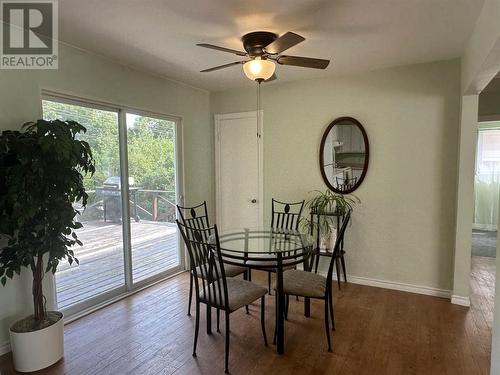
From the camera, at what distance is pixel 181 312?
3.10 meters

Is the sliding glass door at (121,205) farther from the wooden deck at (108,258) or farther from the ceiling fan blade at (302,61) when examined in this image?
the ceiling fan blade at (302,61)

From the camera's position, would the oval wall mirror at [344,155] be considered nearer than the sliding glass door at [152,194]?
No

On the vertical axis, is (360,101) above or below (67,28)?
below

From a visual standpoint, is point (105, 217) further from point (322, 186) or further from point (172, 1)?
point (322, 186)

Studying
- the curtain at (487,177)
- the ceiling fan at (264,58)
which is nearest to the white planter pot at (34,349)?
the ceiling fan at (264,58)

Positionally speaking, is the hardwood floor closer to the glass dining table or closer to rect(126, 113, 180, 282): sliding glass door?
the glass dining table

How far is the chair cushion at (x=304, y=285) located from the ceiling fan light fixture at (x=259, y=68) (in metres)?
1.67

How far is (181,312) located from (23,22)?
2.76m

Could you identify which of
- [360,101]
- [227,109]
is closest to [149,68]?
[227,109]

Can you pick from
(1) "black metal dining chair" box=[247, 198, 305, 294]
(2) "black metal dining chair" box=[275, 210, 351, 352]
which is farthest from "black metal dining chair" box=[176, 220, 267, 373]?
(1) "black metal dining chair" box=[247, 198, 305, 294]

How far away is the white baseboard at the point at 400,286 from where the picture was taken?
3430mm

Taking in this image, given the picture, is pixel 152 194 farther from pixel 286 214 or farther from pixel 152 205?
pixel 286 214

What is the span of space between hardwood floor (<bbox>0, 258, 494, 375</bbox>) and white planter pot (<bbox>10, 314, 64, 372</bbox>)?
80 mm

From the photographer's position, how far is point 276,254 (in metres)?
2.52
